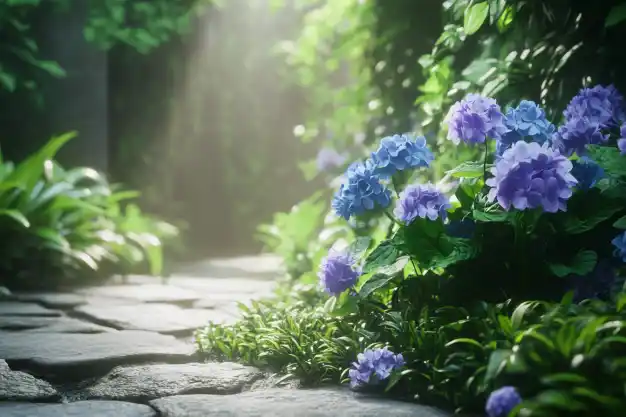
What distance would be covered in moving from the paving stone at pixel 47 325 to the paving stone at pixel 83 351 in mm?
111

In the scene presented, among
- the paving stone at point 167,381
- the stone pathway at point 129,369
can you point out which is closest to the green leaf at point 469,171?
the stone pathway at point 129,369

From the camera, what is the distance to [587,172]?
228 centimetres

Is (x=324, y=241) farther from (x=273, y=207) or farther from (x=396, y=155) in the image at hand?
(x=273, y=207)

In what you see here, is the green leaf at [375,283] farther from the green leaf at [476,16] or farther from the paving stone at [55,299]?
the paving stone at [55,299]

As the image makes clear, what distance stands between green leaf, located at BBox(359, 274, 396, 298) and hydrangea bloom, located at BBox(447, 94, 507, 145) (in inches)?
20.1

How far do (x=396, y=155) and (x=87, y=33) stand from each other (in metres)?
4.22

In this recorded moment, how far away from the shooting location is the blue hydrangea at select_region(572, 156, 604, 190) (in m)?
2.27

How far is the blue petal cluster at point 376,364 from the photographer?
2092 mm

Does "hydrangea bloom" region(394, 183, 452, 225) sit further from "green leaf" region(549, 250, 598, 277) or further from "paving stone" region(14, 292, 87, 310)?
"paving stone" region(14, 292, 87, 310)

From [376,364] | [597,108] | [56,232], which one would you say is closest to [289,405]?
[376,364]

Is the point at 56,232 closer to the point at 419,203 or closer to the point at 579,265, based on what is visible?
the point at 419,203

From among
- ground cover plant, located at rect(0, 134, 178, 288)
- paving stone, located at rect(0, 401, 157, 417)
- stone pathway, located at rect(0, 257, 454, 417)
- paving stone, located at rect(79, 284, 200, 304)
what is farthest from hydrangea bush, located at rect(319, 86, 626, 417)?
ground cover plant, located at rect(0, 134, 178, 288)

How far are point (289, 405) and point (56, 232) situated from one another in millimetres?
2863

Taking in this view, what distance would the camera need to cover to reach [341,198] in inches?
97.8
